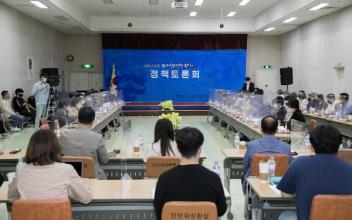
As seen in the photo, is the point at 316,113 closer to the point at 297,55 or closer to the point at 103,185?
the point at 297,55

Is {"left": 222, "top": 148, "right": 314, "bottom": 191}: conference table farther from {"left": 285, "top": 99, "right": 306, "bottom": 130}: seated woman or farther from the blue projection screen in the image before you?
the blue projection screen

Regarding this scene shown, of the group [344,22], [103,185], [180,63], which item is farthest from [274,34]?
[103,185]

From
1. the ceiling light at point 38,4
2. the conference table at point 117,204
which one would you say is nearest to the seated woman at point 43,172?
the conference table at point 117,204

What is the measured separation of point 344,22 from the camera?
35.0ft

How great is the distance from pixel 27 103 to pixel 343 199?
10.9 m

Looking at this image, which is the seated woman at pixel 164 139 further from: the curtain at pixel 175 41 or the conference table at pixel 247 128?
the curtain at pixel 175 41

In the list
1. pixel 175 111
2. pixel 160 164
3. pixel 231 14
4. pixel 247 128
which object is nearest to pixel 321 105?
pixel 247 128

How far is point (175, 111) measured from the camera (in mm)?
13875

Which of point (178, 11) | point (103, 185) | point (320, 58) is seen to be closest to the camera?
point (103, 185)

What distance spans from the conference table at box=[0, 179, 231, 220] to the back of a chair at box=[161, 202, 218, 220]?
0.66 meters

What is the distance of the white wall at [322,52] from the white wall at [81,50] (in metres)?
7.96

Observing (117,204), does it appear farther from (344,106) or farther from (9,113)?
(9,113)

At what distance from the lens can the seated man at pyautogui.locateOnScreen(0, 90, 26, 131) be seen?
399 inches

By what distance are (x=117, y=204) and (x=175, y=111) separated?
11.0m
